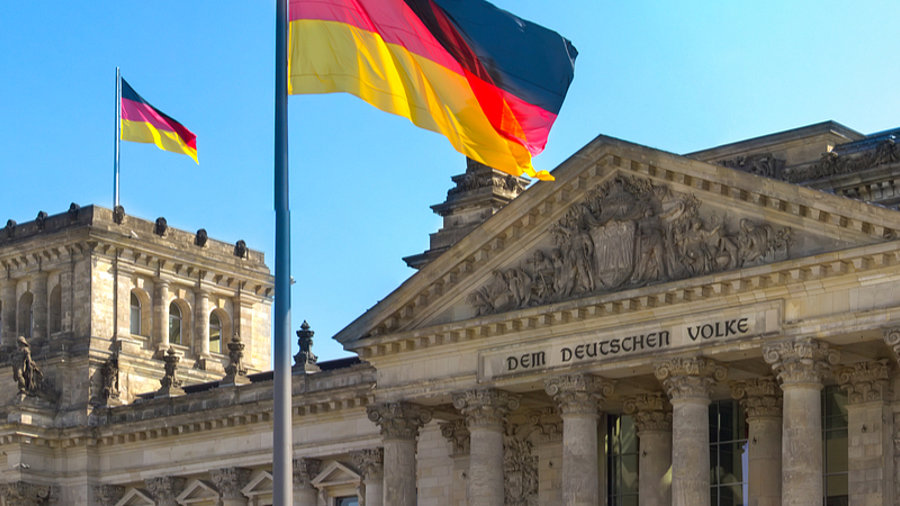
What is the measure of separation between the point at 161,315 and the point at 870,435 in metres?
38.0

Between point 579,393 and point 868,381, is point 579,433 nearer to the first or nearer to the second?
point 579,393

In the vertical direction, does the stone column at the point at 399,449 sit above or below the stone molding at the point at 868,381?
below

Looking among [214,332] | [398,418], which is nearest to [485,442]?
[398,418]

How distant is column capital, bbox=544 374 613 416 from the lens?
4969cm

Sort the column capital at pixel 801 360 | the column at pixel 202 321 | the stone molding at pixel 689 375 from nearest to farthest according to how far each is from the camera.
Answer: the column capital at pixel 801 360
the stone molding at pixel 689 375
the column at pixel 202 321

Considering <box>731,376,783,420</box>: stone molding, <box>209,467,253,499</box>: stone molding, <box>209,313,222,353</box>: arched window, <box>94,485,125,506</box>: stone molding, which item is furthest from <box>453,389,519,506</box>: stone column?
<box>209,313,222,353</box>: arched window

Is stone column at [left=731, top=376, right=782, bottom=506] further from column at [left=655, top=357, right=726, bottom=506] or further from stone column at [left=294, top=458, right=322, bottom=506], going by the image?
stone column at [left=294, top=458, right=322, bottom=506]

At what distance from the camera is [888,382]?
4725cm

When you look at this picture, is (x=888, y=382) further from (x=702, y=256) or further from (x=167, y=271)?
(x=167, y=271)

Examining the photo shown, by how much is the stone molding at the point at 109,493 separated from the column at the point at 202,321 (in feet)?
34.6

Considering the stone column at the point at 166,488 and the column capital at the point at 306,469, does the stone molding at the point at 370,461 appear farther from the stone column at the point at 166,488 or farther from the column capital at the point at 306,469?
the stone column at the point at 166,488

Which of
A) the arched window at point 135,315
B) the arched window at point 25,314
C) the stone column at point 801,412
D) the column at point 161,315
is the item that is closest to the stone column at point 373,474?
the stone column at point 801,412

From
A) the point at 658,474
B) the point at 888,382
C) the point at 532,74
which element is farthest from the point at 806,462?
the point at 532,74

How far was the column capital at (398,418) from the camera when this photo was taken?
53.5 m
